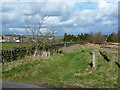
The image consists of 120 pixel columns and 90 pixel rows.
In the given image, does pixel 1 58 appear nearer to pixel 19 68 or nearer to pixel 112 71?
pixel 19 68

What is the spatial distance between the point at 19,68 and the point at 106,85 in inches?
299

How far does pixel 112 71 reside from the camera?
1261 centimetres

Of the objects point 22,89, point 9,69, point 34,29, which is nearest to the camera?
point 22,89

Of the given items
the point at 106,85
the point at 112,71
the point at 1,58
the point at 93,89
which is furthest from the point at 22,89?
the point at 1,58

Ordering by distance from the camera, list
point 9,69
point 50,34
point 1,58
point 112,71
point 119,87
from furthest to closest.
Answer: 1. point 50,34
2. point 1,58
3. point 9,69
4. point 112,71
5. point 119,87

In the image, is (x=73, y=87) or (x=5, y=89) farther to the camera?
(x=73, y=87)

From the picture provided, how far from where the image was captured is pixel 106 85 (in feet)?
30.3

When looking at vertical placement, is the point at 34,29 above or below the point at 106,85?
above

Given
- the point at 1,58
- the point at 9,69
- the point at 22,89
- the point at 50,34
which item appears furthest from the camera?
the point at 50,34

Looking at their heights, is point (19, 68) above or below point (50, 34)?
below

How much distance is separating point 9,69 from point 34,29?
11.3 m

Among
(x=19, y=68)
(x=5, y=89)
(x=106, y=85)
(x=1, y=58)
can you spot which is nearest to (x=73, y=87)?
(x=106, y=85)

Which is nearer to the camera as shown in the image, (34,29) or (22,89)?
(22,89)

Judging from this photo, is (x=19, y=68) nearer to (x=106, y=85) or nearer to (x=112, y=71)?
(x=112, y=71)
